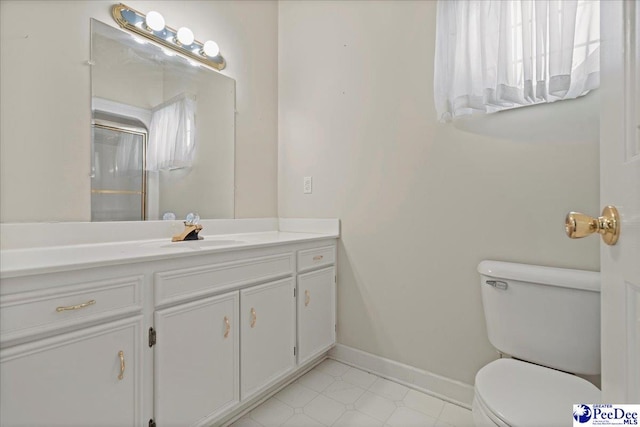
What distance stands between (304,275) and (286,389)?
629 millimetres

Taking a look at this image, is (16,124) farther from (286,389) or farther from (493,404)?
(493,404)

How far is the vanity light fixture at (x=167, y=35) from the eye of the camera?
150 cm

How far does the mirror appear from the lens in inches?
56.6

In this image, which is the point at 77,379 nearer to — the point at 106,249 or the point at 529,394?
the point at 106,249

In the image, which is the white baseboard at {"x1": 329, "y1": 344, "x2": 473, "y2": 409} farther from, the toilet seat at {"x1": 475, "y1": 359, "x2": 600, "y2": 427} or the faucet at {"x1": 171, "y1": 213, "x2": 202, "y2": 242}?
the faucet at {"x1": 171, "y1": 213, "x2": 202, "y2": 242}

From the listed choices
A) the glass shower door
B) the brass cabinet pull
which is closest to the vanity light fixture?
the glass shower door

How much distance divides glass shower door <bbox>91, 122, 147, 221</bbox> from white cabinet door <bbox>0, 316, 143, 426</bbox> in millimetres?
673

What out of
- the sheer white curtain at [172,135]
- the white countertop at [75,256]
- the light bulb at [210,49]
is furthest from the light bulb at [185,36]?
the white countertop at [75,256]

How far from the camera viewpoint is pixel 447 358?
1.61m

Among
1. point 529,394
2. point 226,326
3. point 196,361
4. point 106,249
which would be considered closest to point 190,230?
point 106,249

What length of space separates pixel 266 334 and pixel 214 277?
44 cm

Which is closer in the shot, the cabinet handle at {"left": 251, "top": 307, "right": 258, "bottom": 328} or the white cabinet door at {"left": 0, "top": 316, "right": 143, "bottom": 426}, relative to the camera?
the white cabinet door at {"left": 0, "top": 316, "right": 143, "bottom": 426}

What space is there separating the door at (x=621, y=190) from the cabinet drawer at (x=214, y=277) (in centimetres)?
120

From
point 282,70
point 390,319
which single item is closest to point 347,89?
point 282,70
